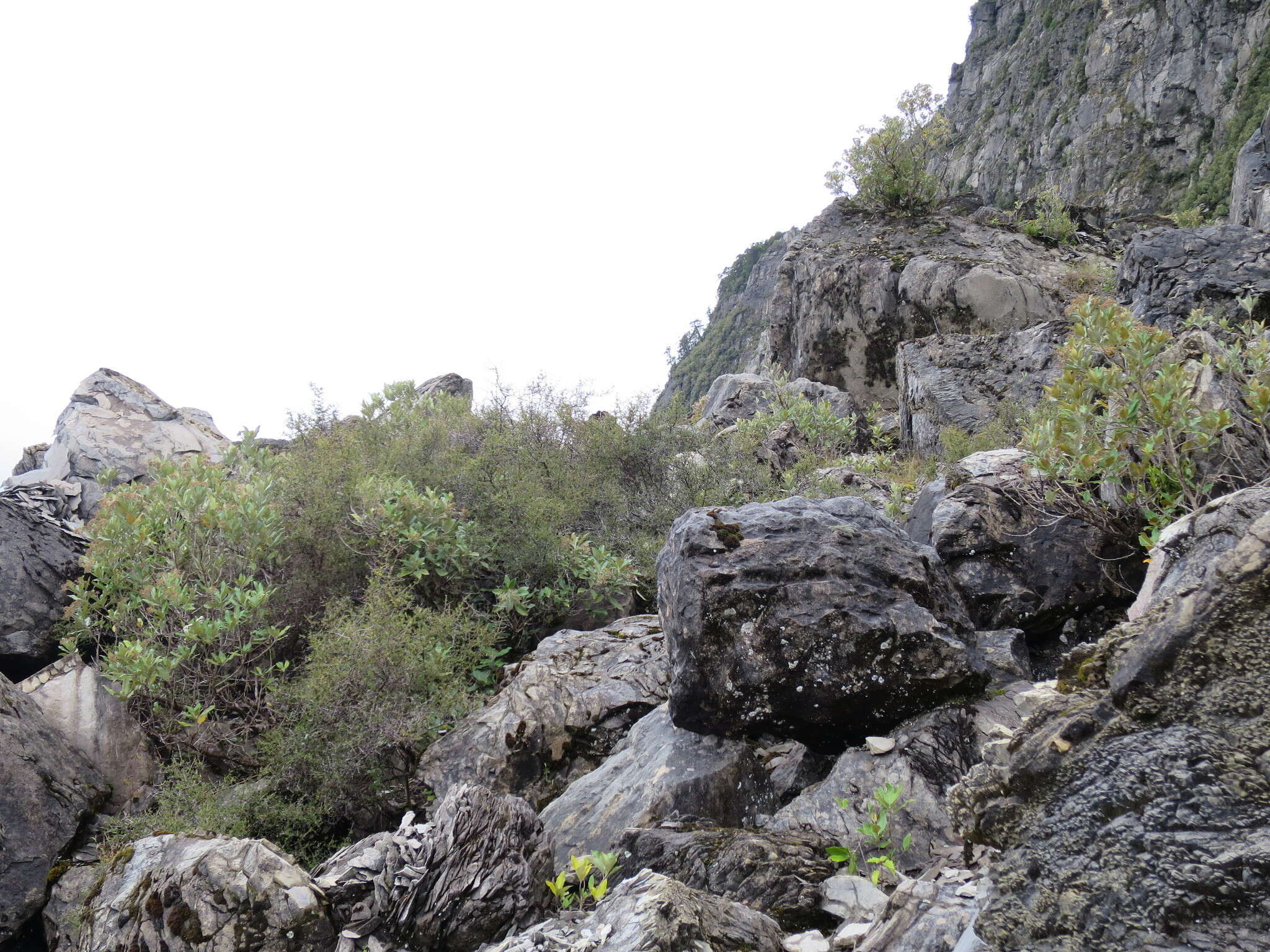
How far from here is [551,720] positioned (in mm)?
7238

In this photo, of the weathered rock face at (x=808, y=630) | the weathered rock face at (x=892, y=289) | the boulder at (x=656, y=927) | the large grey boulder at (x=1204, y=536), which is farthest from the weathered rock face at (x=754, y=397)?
the boulder at (x=656, y=927)

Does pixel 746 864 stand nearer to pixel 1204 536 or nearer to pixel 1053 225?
pixel 1204 536

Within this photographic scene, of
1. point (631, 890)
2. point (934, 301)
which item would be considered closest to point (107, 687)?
point (631, 890)

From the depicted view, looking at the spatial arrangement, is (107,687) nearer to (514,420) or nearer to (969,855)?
(514,420)

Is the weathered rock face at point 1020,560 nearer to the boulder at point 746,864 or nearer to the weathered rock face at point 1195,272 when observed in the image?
the boulder at point 746,864

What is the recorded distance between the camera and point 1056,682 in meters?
3.35

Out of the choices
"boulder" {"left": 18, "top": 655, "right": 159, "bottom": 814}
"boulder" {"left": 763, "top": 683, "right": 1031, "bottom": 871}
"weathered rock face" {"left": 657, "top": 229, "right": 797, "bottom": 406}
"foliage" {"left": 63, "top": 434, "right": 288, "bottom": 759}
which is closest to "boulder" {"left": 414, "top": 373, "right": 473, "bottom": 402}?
Answer: "foliage" {"left": 63, "top": 434, "right": 288, "bottom": 759}

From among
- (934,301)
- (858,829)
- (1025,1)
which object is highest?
(1025,1)

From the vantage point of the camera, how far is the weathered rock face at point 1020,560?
262 inches

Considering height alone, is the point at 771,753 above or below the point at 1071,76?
below

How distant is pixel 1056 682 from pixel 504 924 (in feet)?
11.2

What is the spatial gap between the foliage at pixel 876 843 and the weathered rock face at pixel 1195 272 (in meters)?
8.62

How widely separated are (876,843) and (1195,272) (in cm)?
1034

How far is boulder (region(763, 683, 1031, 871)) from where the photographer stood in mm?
4652
